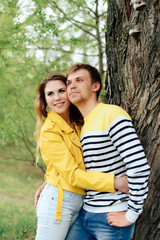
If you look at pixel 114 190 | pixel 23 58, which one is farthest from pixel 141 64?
pixel 23 58

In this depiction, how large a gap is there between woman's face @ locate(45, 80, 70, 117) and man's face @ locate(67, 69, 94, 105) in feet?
0.50

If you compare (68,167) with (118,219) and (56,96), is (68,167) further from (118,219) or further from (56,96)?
(56,96)

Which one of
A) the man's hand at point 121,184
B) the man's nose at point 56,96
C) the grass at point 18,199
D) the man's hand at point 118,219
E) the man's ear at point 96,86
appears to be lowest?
the grass at point 18,199

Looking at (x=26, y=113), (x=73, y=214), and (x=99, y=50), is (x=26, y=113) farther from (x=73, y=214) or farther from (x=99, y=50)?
(x=73, y=214)

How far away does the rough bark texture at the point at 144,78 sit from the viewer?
2.03m

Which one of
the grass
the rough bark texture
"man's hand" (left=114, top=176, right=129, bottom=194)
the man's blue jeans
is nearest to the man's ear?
the rough bark texture

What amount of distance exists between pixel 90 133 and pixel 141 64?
0.71 metres

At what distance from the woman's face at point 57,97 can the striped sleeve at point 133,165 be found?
728 millimetres

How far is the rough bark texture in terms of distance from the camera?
2.03 meters

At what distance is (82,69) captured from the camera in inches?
87.4

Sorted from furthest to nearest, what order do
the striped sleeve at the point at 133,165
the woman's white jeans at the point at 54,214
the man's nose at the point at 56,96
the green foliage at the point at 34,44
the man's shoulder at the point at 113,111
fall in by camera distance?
the green foliage at the point at 34,44 → the man's nose at the point at 56,96 → the woman's white jeans at the point at 54,214 → the man's shoulder at the point at 113,111 → the striped sleeve at the point at 133,165

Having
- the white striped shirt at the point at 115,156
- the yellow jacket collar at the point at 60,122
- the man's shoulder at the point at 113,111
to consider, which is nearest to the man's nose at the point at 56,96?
the yellow jacket collar at the point at 60,122

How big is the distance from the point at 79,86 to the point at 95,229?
3.59ft

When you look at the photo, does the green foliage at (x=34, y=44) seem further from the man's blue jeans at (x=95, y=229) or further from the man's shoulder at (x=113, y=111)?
the man's blue jeans at (x=95, y=229)
